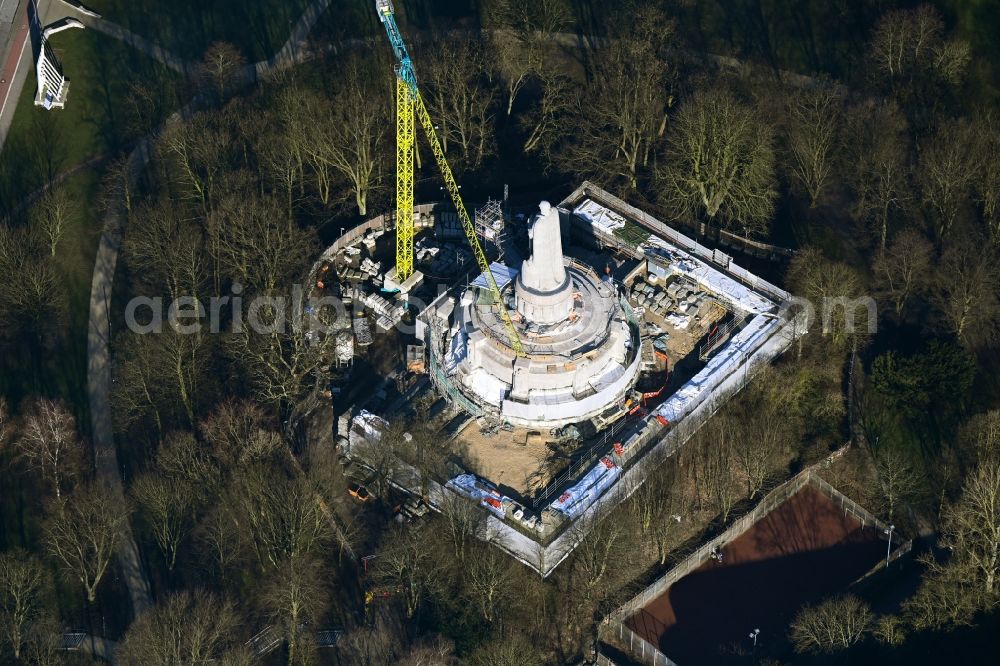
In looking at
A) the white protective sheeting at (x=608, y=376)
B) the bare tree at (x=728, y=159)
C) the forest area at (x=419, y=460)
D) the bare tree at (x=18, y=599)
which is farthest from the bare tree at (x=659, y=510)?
the bare tree at (x=18, y=599)

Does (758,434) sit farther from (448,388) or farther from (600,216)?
(600,216)

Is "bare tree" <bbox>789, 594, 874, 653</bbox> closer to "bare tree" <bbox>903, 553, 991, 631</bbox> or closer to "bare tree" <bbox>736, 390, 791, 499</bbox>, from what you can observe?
"bare tree" <bbox>903, 553, 991, 631</bbox>

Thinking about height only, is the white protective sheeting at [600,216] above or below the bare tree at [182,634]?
above

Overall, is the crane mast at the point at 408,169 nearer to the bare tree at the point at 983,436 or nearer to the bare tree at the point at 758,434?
the bare tree at the point at 758,434

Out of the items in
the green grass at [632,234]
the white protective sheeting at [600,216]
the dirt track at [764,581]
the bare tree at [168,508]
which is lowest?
the dirt track at [764,581]

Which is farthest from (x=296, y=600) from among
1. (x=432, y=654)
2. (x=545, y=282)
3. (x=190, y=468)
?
(x=545, y=282)

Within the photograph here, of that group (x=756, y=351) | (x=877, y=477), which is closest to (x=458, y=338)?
(x=756, y=351)

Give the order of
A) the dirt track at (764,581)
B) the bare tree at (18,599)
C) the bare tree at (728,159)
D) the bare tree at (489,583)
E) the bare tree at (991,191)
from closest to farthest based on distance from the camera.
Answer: the bare tree at (18,599) → the bare tree at (489,583) → the dirt track at (764,581) → the bare tree at (991,191) → the bare tree at (728,159)
